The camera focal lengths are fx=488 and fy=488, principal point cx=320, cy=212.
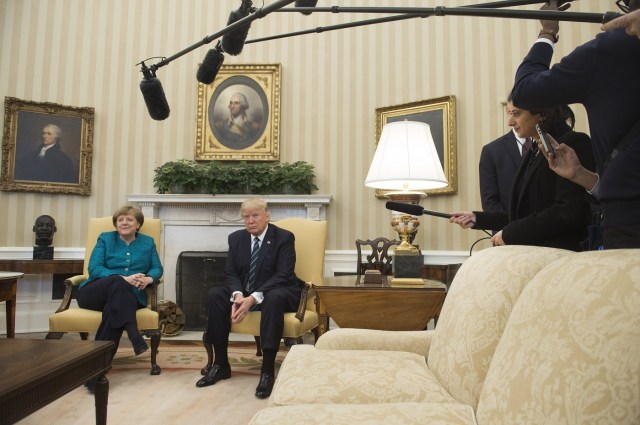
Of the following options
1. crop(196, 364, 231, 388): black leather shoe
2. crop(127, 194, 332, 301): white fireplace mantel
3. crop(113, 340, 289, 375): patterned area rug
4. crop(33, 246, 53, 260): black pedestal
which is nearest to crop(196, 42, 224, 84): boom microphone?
crop(196, 364, 231, 388): black leather shoe

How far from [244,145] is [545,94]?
4.34 meters

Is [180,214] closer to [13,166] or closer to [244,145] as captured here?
[244,145]

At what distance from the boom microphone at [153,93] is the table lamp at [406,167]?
1.26 m

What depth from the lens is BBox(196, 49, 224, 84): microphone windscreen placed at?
2.14 m

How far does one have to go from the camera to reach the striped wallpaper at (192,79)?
17.5 feet

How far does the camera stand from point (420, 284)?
2.80 m

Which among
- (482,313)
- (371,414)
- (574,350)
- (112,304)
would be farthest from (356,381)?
(112,304)

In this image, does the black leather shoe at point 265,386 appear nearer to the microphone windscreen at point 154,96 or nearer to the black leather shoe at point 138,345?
the black leather shoe at point 138,345

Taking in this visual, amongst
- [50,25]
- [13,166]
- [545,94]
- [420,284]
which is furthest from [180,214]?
[545,94]

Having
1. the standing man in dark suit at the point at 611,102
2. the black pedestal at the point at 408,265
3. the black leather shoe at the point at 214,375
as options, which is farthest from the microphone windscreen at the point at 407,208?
the black leather shoe at the point at 214,375

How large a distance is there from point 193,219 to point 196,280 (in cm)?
66

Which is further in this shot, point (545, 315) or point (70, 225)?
point (70, 225)

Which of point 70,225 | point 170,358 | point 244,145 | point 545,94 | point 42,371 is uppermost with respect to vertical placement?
point 244,145

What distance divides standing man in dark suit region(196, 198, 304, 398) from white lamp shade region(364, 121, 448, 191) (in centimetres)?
102
